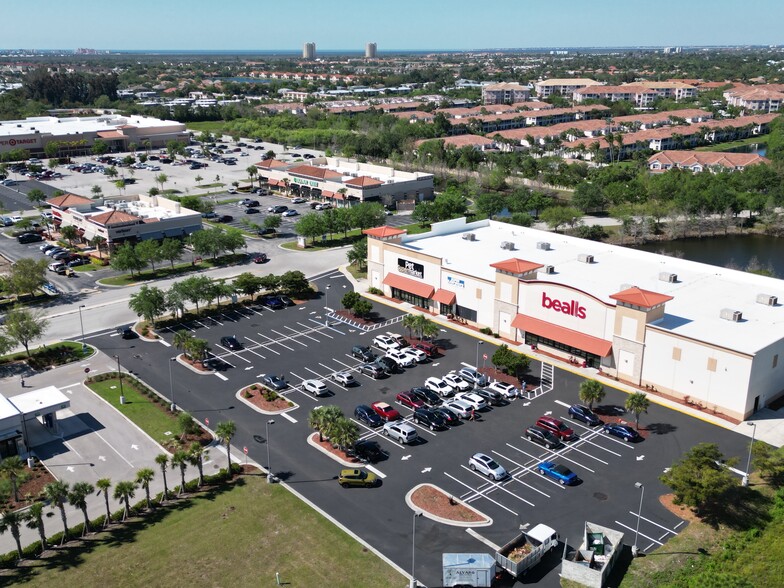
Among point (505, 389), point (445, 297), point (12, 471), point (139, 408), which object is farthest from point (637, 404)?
point (12, 471)

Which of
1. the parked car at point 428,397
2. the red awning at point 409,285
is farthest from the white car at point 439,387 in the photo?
the red awning at point 409,285

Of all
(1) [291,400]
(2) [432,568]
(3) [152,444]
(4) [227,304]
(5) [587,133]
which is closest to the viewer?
(2) [432,568]

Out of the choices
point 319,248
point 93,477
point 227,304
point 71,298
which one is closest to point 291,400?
point 93,477

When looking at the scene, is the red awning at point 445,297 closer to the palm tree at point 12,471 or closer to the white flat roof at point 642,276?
the white flat roof at point 642,276

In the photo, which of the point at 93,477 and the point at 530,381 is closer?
the point at 93,477

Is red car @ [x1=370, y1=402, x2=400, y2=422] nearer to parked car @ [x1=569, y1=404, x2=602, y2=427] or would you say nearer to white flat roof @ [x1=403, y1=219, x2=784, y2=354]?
parked car @ [x1=569, y1=404, x2=602, y2=427]

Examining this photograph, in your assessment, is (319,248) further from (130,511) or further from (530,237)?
(130,511)
